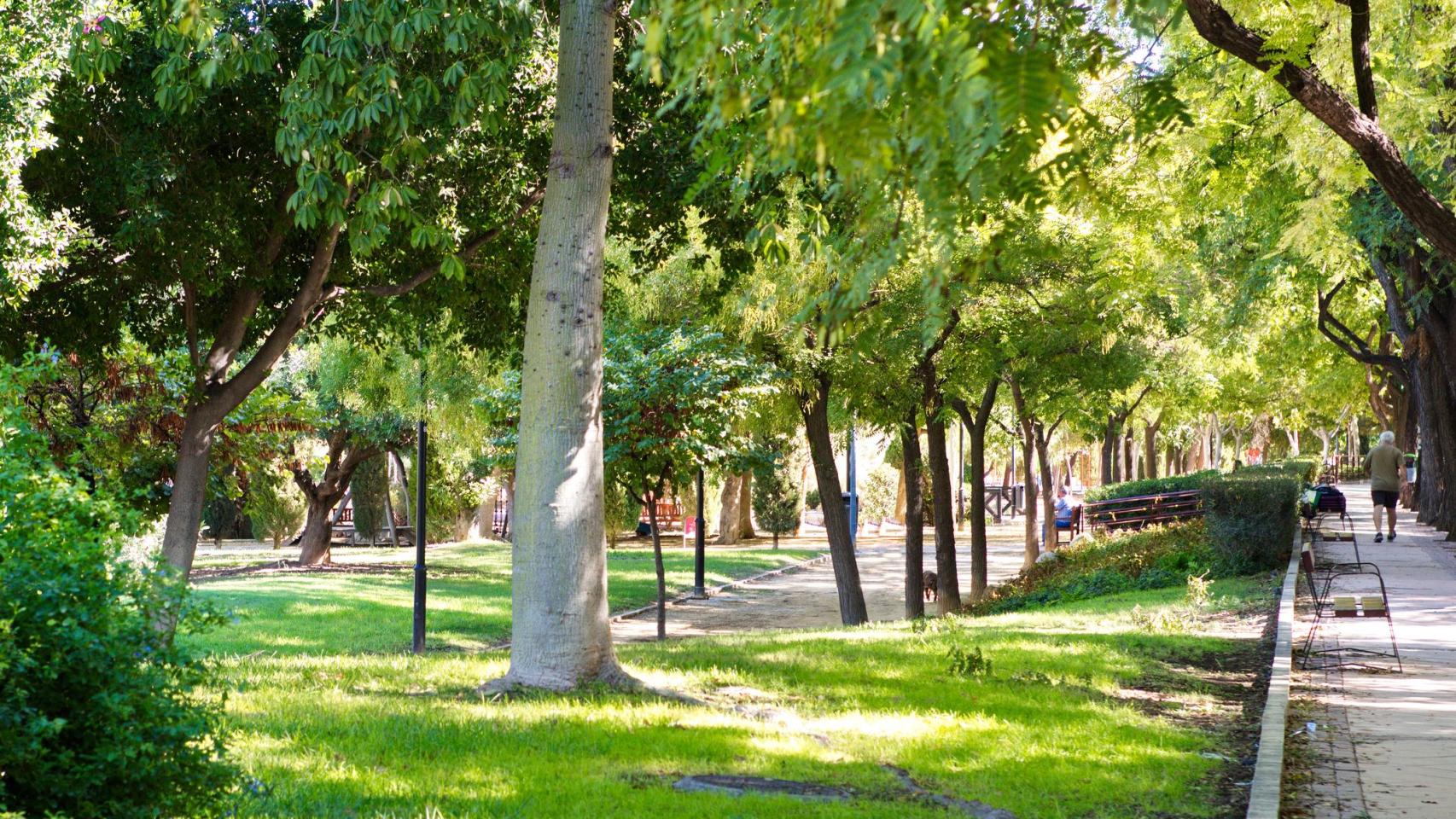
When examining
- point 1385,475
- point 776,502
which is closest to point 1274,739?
point 1385,475

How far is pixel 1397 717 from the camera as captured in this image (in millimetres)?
9055

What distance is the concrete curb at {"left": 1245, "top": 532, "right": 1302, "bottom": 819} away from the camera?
6.25 metres

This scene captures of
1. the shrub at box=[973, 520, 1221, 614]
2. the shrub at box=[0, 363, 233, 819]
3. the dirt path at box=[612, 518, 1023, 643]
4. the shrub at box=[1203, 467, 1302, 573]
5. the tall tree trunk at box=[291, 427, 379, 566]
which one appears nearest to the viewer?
the shrub at box=[0, 363, 233, 819]

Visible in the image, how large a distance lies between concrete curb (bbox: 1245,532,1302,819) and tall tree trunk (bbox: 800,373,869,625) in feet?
26.3

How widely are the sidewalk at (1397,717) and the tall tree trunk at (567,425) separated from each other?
4587mm

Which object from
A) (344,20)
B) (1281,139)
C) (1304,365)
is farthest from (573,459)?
(1304,365)

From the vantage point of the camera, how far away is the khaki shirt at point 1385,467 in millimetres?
24406

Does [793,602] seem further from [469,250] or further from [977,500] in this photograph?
[469,250]

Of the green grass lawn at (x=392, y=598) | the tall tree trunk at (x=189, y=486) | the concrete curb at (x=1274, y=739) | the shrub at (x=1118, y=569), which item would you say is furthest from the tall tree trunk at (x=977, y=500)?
the tall tree trunk at (x=189, y=486)

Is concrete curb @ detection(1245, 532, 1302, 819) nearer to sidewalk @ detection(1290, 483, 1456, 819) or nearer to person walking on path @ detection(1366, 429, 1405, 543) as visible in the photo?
sidewalk @ detection(1290, 483, 1456, 819)

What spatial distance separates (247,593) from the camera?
21266 mm

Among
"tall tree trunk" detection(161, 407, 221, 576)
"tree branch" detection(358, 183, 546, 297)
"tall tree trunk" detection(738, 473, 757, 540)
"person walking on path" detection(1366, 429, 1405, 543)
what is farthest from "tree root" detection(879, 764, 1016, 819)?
"tall tree trunk" detection(738, 473, 757, 540)

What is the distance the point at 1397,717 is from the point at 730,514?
3421 centimetres

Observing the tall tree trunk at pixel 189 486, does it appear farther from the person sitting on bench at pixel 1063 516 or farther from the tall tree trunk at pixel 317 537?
the person sitting on bench at pixel 1063 516
